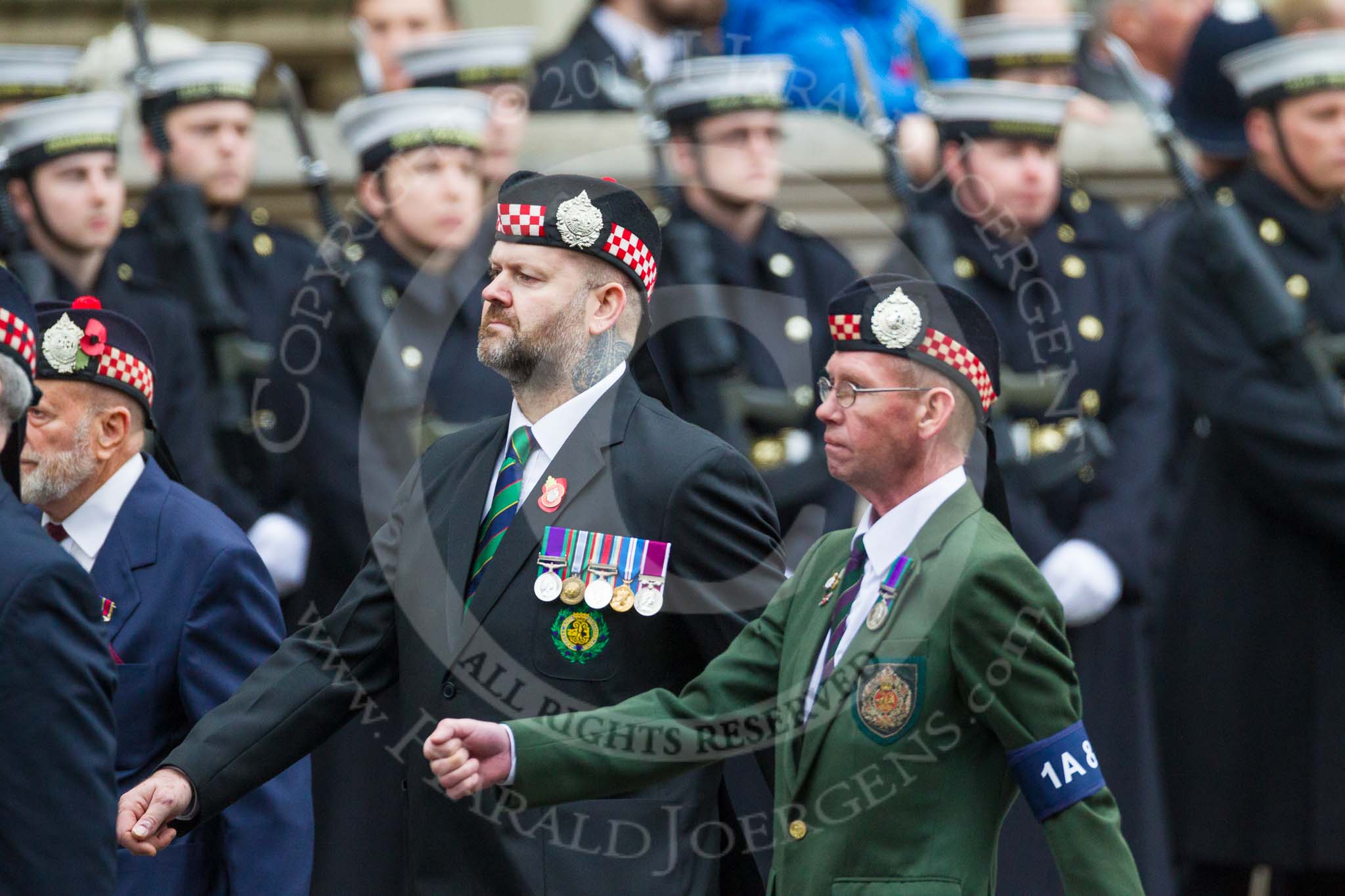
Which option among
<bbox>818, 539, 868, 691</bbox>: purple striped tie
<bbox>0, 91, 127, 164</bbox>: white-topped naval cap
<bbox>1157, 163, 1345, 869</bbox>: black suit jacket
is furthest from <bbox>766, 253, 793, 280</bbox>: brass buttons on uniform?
<bbox>818, 539, 868, 691</bbox>: purple striped tie

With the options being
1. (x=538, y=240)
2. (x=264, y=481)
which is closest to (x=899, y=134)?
(x=264, y=481)

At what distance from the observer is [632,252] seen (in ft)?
15.6

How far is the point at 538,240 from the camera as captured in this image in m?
4.69

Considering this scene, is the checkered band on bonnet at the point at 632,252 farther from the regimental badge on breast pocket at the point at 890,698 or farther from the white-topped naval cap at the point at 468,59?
the white-topped naval cap at the point at 468,59

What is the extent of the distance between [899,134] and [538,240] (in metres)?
4.07

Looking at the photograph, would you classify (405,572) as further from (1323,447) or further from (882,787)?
(1323,447)

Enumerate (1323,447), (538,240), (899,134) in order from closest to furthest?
(538,240), (1323,447), (899,134)

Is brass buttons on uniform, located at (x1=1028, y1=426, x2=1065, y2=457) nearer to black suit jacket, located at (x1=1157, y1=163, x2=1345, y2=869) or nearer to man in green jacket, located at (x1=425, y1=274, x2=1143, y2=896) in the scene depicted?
black suit jacket, located at (x1=1157, y1=163, x2=1345, y2=869)

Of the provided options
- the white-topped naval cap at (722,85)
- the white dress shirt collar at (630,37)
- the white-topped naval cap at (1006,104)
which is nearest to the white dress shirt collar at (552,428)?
the white-topped naval cap at (722,85)

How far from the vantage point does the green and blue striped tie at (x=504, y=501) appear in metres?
4.72

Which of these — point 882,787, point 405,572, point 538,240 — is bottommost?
point 882,787

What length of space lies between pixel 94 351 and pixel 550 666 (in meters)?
1.24

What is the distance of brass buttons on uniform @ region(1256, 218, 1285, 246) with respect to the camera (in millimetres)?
7621

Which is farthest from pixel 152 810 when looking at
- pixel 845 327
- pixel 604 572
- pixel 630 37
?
pixel 630 37
